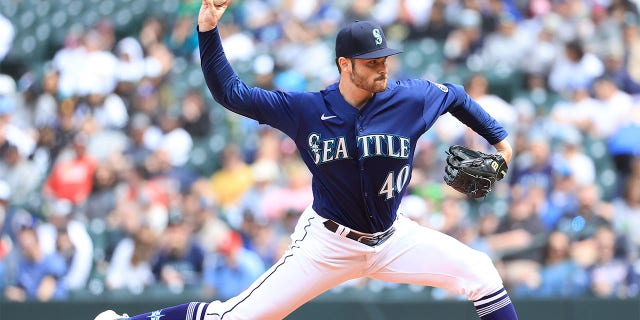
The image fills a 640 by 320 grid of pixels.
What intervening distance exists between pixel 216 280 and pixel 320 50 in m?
4.08

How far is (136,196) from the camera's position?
10438 millimetres

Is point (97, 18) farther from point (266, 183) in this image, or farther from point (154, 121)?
point (266, 183)

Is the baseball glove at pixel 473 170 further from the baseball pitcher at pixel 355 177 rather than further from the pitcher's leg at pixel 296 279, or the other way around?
the pitcher's leg at pixel 296 279

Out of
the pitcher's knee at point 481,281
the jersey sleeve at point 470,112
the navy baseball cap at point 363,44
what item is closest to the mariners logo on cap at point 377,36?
the navy baseball cap at point 363,44

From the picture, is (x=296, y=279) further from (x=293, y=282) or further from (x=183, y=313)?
(x=183, y=313)

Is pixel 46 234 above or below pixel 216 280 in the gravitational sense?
above

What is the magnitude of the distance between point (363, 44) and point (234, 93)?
2.28 feet

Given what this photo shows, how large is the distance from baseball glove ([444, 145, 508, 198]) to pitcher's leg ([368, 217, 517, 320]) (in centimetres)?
30

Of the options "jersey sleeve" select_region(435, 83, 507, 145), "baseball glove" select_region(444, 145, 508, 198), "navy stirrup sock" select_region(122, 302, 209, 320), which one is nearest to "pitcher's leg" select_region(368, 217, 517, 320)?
"baseball glove" select_region(444, 145, 508, 198)

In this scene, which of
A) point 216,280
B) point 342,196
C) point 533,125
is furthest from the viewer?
point 533,125

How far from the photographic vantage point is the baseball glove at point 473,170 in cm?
560

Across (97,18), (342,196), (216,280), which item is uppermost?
(97,18)

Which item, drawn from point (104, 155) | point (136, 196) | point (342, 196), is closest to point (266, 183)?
point (136, 196)

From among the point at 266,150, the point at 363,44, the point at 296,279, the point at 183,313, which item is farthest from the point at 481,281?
the point at 266,150
